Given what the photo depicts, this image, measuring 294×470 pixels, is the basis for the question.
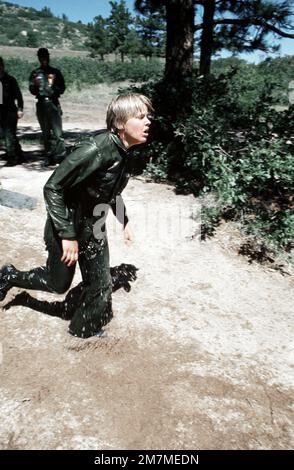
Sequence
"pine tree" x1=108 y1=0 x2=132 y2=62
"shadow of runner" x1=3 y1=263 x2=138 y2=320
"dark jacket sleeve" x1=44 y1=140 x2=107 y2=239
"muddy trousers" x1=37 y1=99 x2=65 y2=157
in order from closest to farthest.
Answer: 1. "dark jacket sleeve" x1=44 y1=140 x2=107 y2=239
2. "shadow of runner" x1=3 y1=263 x2=138 y2=320
3. "muddy trousers" x1=37 y1=99 x2=65 y2=157
4. "pine tree" x1=108 y1=0 x2=132 y2=62

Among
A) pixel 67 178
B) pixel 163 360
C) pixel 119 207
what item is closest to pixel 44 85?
Result: pixel 119 207

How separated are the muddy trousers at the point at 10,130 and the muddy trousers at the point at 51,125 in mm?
483

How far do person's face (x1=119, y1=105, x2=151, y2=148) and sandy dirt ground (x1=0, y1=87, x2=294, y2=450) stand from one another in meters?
1.62

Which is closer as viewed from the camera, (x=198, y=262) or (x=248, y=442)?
(x=248, y=442)

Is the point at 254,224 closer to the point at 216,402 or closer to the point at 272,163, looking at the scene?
the point at 272,163

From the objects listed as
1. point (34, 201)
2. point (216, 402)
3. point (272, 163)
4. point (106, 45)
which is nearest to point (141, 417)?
point (216, 402)

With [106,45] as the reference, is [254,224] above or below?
below

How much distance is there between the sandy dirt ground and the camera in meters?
2.20

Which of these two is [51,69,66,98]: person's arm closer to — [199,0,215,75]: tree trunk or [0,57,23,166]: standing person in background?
[0,57,23,166]: standing person in background
